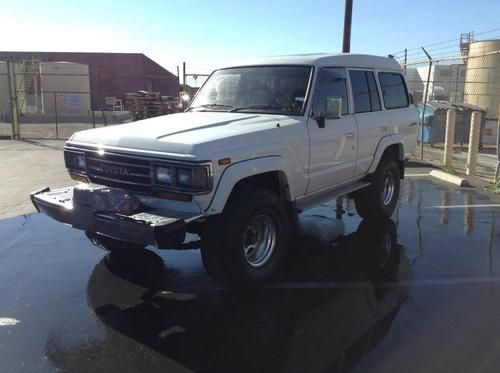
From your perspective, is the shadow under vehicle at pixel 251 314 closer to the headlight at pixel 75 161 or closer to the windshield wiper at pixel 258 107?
the headlight at pixel 75 161

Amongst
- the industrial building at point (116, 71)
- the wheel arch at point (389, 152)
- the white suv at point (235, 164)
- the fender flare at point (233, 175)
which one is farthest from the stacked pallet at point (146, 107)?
the fender flare at point (233, 175)

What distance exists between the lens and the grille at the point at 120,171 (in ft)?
14.0

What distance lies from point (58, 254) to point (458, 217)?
18.0 ft

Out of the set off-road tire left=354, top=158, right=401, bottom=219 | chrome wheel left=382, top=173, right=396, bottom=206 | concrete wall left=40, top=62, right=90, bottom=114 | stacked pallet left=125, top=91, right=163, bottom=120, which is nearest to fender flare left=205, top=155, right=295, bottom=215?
off-road tire left=354, top=158, right=401, bottom=219

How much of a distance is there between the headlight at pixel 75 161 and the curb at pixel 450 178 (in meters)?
7.49

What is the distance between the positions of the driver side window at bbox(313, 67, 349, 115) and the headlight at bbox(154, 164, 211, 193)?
180cm

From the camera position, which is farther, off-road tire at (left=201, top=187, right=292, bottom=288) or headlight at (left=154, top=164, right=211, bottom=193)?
off-road tire at (left=201, top=187, right=292, bottom=288)

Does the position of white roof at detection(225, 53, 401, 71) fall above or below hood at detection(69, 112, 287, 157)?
above

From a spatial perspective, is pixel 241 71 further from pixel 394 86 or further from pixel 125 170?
pixel 394 86

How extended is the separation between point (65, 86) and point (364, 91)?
3155 cm

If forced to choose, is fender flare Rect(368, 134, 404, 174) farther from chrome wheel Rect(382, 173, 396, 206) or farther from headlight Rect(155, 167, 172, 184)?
headlight Rect(155, 167, 172, 184)

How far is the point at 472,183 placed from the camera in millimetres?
9883

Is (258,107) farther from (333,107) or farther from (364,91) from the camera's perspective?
(364,91)

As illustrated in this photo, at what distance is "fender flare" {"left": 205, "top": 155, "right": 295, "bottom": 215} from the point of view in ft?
13.5
